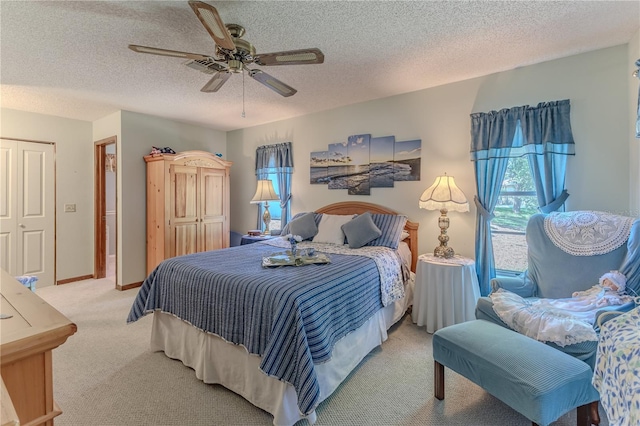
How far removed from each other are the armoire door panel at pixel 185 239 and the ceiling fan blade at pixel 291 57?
3.09 metres

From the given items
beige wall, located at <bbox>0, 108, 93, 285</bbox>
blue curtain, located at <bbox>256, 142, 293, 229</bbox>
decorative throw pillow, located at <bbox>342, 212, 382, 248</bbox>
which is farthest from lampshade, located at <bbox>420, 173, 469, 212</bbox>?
beige wall, located at <bbox>0, 108, 93, 285</bbox>

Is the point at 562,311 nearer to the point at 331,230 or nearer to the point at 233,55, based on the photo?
the point at 331,230

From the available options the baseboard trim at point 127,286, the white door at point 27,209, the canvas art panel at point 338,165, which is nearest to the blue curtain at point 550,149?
the canvas art panel at point 338,165

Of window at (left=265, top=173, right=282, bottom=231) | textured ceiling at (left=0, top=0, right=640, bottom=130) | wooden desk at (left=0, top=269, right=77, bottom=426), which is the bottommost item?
wooden desk at (left=0, top=269, right=77, bottom=426)

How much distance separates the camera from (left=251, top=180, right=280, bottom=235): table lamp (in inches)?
A: 179

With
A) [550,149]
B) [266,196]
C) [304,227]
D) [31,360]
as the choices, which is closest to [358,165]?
Result: [304,227]

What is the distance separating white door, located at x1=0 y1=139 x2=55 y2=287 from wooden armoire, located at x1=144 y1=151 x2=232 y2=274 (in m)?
1.43

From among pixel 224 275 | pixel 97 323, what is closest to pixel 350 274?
pixel 224 275

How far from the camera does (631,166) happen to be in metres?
2.38

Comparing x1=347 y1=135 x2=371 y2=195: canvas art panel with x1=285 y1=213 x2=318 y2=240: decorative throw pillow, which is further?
x1=347 y1=135 x2=371 y2=195: canvas art panel

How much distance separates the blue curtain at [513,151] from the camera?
2.64 m

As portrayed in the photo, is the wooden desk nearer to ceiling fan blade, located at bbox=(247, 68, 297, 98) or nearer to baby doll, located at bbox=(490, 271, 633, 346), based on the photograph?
ceiling fan blade, located at bbox=(247, 68, 297, 98)

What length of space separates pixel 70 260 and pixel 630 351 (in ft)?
19.7

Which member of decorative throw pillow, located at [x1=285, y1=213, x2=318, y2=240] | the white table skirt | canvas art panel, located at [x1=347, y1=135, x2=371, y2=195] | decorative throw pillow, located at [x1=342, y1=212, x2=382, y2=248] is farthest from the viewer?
canvas art panel, located at [x1=347, y1=135, x2=371, y2=195]
